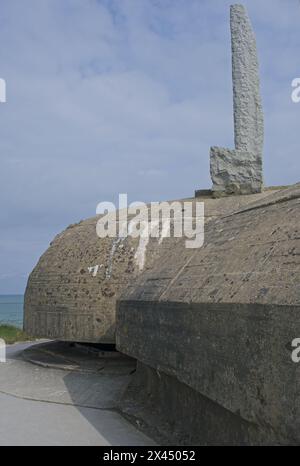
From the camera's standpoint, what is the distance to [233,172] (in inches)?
279

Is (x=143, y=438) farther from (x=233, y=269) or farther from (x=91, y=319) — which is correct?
(x=91, y=319)

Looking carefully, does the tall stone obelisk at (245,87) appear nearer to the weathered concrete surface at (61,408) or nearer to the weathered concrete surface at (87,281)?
the weathered concrete surface at (87,281)

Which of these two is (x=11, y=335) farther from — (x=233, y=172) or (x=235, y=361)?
(x=235, y=361)

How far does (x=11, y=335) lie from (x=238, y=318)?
408 inches

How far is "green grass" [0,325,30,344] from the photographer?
1124 centimetres

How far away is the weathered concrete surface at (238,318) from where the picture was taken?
2.21 m

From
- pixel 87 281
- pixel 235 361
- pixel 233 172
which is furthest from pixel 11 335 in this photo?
pixel 235 361

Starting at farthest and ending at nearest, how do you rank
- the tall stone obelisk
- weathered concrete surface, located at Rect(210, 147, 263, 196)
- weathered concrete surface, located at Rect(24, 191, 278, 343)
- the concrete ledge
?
the tall stone obelisk → weathered concrete surface, located at Rect(210, 147, 263, 196) → weathered concrete surface, located at Rect(24, 191, 278, 343) → the concrete ledge

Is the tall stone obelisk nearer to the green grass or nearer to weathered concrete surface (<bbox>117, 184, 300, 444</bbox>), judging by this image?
weathered concrete surface (<bbox>117, 184, 300, 444</bbox>)

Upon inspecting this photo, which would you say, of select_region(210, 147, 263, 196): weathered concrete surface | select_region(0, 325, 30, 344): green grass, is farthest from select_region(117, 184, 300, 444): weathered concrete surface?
select_region(0, 325, 30, 344): green grass

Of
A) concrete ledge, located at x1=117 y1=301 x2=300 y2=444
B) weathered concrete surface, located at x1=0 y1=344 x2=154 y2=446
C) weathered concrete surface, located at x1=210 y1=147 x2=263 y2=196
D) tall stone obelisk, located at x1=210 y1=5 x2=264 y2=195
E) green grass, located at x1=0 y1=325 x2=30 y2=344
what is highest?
tall stone obelisk, located at x1=210 y1=5 x2=264 y2=195

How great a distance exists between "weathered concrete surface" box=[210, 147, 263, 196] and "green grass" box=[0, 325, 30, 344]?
5690 mm
